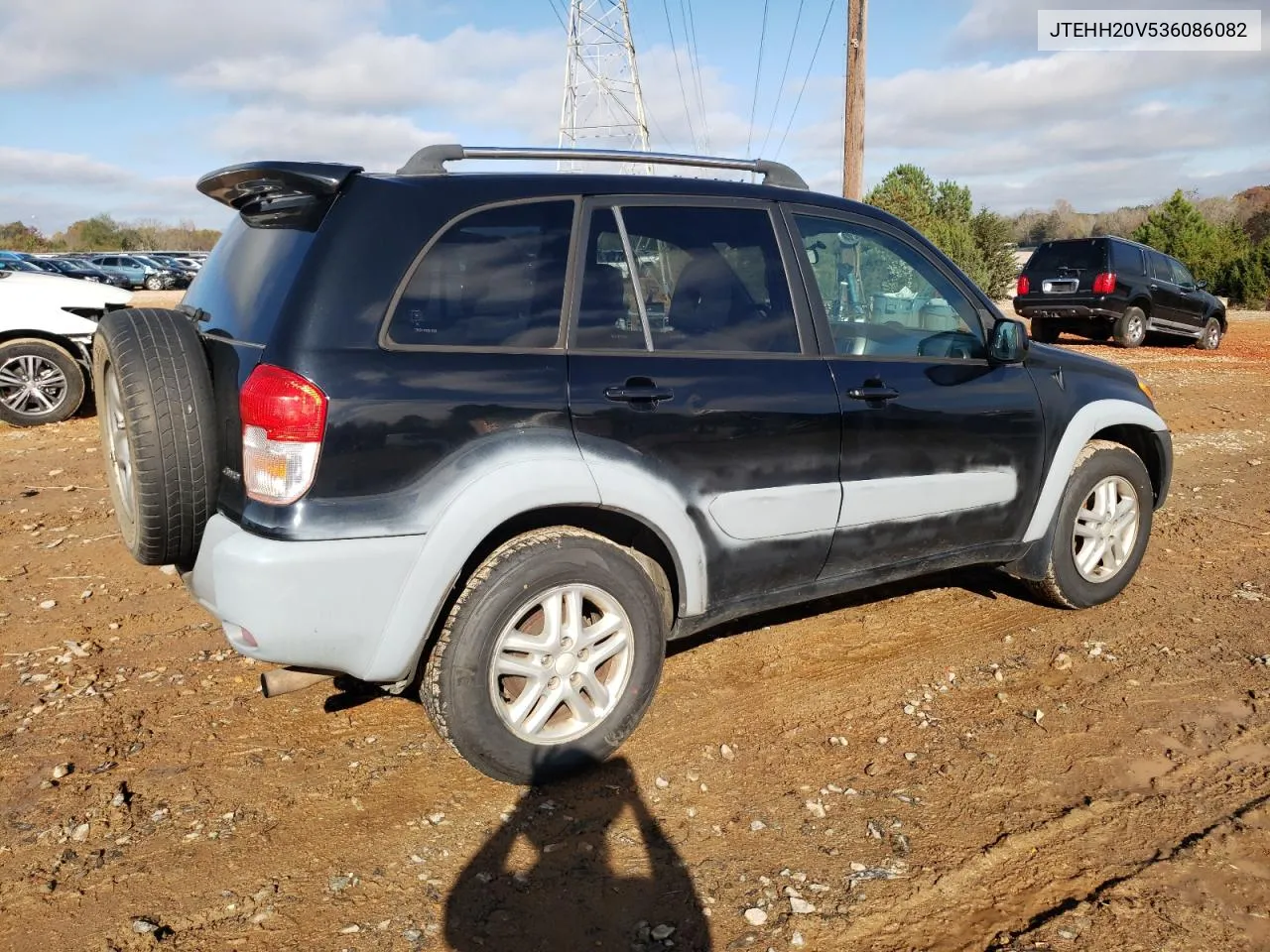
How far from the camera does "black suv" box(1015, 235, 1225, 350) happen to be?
51.9 ft

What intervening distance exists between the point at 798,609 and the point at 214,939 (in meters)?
2.99

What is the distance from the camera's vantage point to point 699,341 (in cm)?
344

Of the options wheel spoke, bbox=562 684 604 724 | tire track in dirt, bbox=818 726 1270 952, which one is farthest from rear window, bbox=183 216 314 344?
tire track in dirt, bbox=818 726 1270 952

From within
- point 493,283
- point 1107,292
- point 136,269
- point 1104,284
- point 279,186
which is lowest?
point 493,283

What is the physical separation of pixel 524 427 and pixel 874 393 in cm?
141

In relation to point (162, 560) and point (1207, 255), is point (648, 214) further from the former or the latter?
point (1207, 255)

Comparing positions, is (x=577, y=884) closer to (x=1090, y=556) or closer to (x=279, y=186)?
(x=279, y=186)

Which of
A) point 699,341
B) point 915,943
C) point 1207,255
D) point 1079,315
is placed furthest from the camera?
point 1207,255

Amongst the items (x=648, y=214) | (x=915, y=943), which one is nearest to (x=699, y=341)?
(x=648, y=214)

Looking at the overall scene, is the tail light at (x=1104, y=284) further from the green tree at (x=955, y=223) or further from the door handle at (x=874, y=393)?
the door handle at (x=874, y=393)

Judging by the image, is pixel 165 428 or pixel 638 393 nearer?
pixel 165 428

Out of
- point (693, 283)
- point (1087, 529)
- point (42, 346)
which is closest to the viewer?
point (693, 283)

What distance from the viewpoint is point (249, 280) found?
10.5ft

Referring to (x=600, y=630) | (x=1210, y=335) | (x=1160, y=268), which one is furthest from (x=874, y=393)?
(x=1210, y=335)
